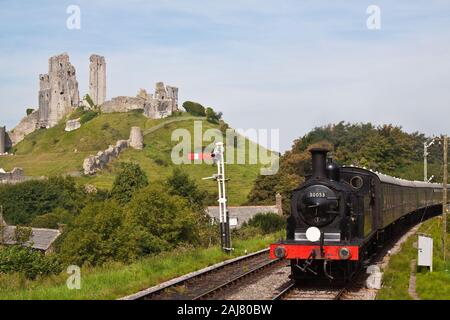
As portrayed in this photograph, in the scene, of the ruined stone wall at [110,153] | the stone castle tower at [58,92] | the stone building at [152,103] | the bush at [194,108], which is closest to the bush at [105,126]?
the stone building at [152,103]

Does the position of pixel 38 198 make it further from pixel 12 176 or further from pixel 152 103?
pixel 152 103

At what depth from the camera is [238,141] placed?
11781 cm

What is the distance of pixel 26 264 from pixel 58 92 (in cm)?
12629

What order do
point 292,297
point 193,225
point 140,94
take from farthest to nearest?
point 140,94 < point 193,225 < point 292,297

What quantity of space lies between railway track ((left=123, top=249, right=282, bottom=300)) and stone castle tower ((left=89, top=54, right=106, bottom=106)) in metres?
137

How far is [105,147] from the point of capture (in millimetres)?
120312

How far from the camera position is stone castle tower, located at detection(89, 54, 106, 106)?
508 feet

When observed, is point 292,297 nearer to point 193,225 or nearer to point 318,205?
point 318,205

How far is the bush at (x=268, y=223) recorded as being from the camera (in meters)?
46.4

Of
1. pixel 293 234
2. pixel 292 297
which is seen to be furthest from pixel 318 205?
pixel 292 297

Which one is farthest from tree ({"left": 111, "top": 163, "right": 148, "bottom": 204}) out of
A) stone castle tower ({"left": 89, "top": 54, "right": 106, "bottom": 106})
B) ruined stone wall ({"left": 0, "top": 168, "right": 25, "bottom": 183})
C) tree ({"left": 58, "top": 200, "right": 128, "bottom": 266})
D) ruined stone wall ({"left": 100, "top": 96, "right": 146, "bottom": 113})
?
stone castle tower ({"left": 89, "top": 54, "right": 106, "bottom": 106})

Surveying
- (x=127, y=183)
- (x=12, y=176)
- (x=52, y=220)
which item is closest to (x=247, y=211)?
(x=127, y=183)

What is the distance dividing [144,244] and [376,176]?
62.5 ft
